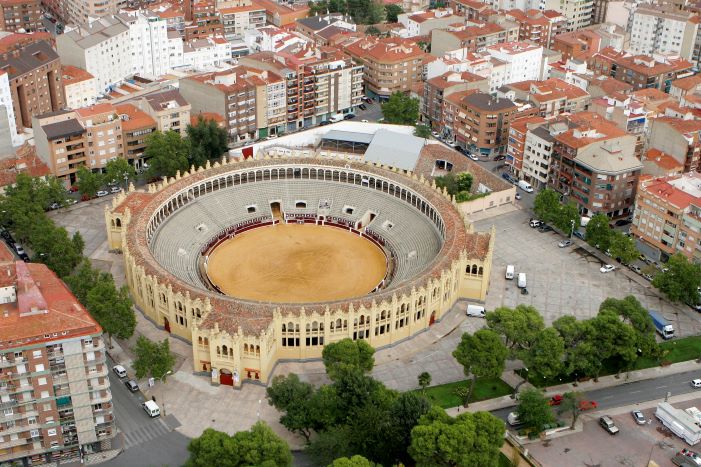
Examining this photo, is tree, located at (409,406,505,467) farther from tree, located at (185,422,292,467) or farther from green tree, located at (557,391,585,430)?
tree, located at (185,422,292,467)

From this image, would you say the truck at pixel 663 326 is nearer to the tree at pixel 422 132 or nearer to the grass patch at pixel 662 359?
the grass patch at pixel 662 359

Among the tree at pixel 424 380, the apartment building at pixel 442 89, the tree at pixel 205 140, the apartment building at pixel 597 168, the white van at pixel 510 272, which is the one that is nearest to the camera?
the tree at pixel 424 380

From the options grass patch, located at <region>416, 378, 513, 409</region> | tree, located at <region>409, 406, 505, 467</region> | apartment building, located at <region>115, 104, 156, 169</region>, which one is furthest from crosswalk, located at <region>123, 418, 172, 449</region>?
apartment building, located at <region>115, 104, 156, 169</region>

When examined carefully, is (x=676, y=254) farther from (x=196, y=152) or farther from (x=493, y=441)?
(x=196, y=152)

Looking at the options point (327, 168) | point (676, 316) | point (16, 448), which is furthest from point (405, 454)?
point (327, 168)

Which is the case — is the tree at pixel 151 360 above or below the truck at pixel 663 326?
above

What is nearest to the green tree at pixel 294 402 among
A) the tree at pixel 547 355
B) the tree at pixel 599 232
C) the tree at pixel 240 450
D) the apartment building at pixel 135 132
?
the tree at pixel 240 450

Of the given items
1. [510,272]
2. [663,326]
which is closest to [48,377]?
[510,272]

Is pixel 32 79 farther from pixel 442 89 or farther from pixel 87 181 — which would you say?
pixel 442 89
